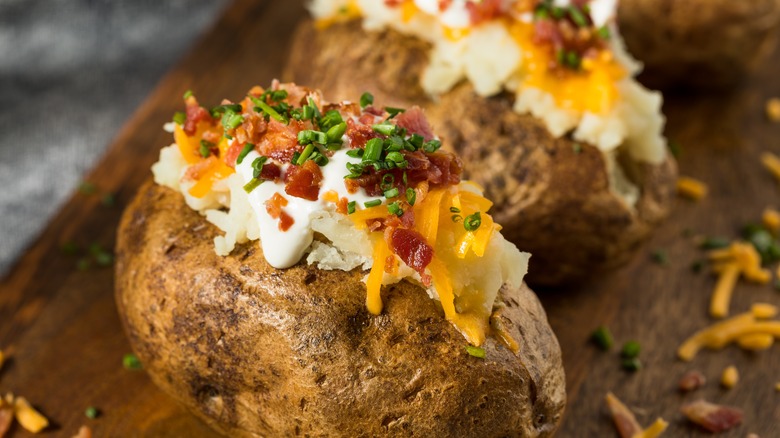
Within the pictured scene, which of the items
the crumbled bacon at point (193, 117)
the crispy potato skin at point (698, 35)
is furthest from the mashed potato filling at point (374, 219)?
the crispy potato skin at point (698, 35)

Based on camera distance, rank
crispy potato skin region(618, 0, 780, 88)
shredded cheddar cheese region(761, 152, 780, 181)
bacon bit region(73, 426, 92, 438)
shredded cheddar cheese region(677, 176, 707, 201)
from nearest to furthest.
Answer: bacon bit region(73, 426, 92, 438) < shredded cheddar cheese region(677, 176, 707, 201) < shredded cheddar cheese region(761, 152, 780, 181) < crispy potato skin region(618, 0, 780, 88)

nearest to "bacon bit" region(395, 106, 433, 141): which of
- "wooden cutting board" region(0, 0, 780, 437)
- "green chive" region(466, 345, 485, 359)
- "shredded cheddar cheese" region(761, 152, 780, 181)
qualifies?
"green chive" region(466, 345, 485, 359)

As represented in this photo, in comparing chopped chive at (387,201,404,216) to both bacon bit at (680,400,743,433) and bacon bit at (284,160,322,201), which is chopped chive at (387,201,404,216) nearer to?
bacon bit at (284,160,322,201)

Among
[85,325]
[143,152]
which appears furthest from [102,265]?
[143,152]

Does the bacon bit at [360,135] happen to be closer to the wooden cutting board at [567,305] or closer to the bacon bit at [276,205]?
the bacon bit at [276,205]

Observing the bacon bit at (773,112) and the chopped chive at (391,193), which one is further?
the bacon bit at (773,112)

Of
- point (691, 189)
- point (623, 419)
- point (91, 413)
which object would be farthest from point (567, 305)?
point (91, 413)

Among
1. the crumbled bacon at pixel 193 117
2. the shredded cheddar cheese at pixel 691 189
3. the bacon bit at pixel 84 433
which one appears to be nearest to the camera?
the crumbled bacon at pixel 193 117

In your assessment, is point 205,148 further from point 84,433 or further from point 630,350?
point 630,350
